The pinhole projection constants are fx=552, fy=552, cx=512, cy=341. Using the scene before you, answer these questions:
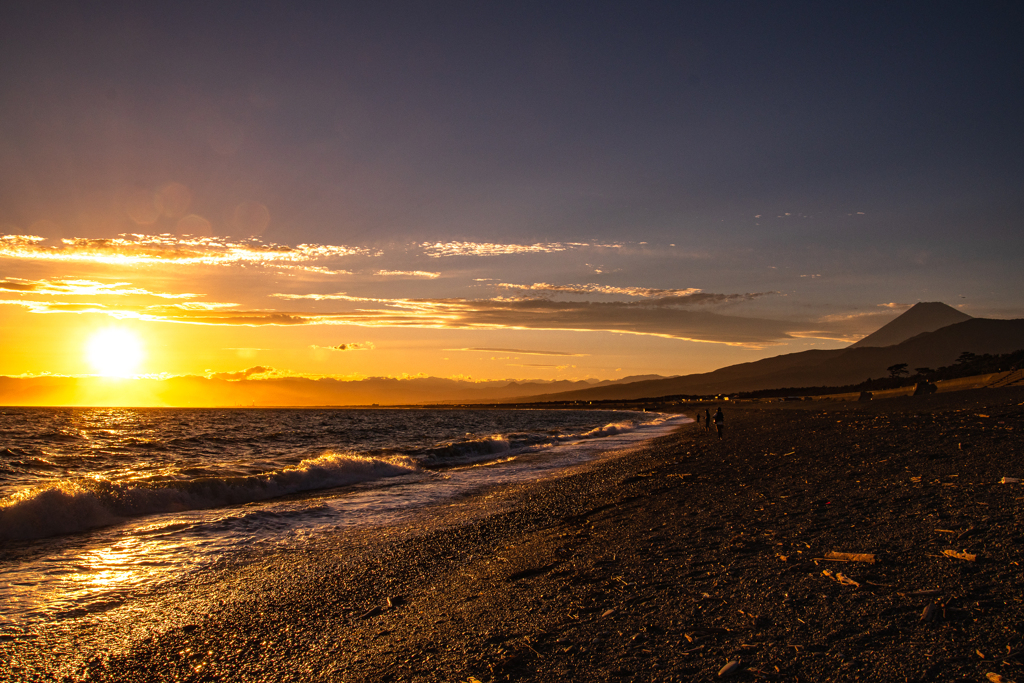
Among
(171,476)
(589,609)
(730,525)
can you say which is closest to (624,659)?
(589,609)

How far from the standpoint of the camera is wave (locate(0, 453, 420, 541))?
39.9ft

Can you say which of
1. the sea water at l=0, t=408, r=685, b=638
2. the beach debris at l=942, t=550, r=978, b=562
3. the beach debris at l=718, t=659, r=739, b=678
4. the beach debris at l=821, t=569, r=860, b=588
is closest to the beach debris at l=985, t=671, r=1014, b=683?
the beach debris at l=718, t=659, r=739, b=678

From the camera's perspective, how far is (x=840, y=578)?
5492 millimetres

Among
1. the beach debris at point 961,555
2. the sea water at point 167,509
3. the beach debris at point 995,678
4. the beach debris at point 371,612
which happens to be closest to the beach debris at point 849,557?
the beach debris at point 961,555

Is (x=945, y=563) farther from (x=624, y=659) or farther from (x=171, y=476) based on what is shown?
(x=171, y=476)

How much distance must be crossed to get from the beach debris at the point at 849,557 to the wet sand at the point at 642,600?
0.07m

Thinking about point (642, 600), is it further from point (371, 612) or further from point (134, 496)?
point (134, 496)

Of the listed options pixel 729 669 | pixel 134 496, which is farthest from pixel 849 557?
pixel 134 496

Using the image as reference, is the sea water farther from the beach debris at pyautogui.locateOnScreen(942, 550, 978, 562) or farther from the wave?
the beach debris at pyautogui.locateOnScreen(942, 550, 978, 562)

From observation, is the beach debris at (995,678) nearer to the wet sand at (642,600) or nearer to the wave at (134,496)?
the wet sand at (642,600)

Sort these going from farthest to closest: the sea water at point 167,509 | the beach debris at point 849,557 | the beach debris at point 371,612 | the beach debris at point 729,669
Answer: the sea water at point 167,509 → the beach debris at point 371,612 → the beach debris at point 849,557 → the beach debris at point 729,669

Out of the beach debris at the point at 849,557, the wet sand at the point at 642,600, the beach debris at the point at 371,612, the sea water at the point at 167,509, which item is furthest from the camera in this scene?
the sea water at the point at 167,509

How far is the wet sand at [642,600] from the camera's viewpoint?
14.2 feet

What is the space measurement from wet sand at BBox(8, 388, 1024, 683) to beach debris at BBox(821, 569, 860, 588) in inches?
1.1
